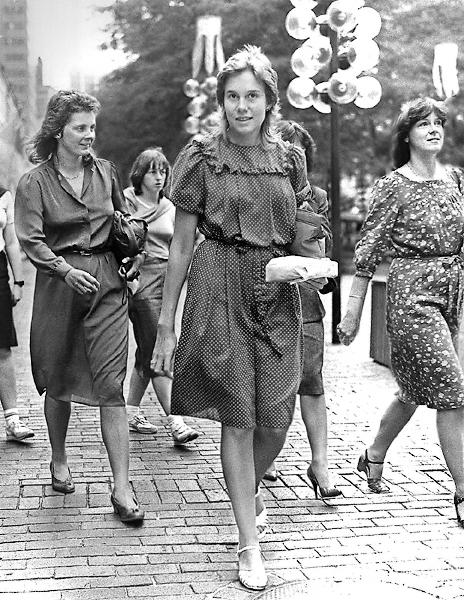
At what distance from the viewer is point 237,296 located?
4371 millimetres

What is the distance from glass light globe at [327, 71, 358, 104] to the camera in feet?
39.5

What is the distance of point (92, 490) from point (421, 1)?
2253 cm

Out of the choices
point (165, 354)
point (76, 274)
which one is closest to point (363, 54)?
point (76, 274)

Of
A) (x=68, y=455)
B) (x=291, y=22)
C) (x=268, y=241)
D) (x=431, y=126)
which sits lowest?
(x=68, y=455)

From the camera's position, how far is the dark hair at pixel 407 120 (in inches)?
208

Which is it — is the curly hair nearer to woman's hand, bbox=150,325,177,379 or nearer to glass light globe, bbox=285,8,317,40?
woman's hand, bbox=150,325,177,379

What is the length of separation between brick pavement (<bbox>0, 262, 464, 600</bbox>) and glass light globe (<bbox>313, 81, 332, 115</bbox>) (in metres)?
6.33

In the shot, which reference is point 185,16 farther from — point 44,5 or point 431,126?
point 431,126

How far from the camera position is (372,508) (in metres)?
5.28

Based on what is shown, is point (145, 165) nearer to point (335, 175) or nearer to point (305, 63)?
point (305, 63)

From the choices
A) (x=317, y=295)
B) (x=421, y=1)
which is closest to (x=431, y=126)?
(x=317, y=295)

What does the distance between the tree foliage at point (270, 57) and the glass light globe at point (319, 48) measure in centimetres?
1213

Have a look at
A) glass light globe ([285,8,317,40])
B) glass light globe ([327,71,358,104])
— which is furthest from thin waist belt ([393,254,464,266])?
glass light globe ([285,8,317,40])

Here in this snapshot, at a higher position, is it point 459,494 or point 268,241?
point 268,241
